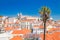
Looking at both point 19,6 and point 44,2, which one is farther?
point 19,6

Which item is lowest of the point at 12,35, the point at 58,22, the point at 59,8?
the point at 12,35

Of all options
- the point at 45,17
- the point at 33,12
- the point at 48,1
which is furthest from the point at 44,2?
the point at 45,17

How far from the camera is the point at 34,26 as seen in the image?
930cm

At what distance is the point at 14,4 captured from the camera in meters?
8.09

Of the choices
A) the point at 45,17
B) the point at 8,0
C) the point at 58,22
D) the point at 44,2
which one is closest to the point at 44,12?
the point at 45,17

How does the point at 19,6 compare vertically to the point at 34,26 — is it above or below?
above

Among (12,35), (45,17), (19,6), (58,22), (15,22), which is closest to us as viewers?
(45,17)

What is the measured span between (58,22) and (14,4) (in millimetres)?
2526

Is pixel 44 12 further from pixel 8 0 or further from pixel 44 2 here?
pixel 8 0

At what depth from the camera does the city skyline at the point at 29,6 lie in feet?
25.8

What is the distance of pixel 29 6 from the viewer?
27.4ft

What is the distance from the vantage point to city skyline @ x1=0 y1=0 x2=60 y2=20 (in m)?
7.87

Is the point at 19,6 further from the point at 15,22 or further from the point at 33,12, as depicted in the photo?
the point at 15,22

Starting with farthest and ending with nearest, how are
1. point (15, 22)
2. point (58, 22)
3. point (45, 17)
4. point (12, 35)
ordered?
point (15, 22) → point (58, 22) → point (12, 35) → point (45, 17)
